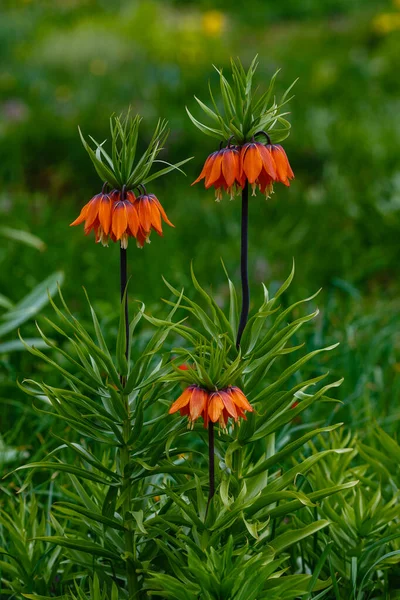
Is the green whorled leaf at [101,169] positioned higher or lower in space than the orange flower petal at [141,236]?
higher

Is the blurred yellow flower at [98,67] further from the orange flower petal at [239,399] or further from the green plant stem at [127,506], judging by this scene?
the orange flower petal at [239,399]

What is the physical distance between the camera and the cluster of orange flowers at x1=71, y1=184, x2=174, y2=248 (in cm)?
138

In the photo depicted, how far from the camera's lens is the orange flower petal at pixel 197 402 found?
1334mm

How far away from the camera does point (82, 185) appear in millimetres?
5871

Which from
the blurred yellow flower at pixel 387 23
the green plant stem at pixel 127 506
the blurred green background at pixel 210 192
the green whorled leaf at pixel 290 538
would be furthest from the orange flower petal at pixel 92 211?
the blurred yellow flower at pixel 387 23

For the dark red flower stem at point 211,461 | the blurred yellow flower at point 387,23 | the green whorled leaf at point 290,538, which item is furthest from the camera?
the blurred yellow flower at point 387,23

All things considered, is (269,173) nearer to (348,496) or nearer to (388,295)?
(348,496)

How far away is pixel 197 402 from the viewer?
4.42 ft

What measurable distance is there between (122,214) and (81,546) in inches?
24.9

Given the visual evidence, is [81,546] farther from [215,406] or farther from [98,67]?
[98,67]

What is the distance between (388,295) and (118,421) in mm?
2966

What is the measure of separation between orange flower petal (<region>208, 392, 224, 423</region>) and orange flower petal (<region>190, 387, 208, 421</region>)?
0.5 inches

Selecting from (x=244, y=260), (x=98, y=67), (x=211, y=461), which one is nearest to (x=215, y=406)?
(x=211, y=461)

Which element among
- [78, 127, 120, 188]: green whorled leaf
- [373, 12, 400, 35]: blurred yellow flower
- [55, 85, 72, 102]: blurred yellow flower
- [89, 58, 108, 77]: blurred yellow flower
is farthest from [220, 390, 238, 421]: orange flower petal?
[373, 12, 400, 35]: blurred yellow flower
